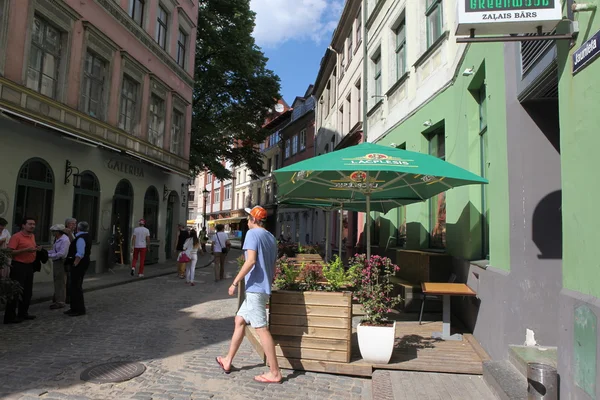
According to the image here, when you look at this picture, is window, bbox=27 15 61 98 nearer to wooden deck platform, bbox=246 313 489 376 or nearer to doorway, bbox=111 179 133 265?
doorway, bbox=111 179 133 265

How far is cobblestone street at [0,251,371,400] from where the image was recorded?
422 cm

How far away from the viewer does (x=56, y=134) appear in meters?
11.8

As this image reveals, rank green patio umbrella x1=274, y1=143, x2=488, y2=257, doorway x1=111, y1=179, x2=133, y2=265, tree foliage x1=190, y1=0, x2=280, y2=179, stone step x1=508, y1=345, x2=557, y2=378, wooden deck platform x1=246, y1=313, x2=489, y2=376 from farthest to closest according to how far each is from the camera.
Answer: tree foliage x1=190, y1=0, x2=280, y2=179 < doorway x1=111, y1=179, x2=133, y2=265 < green patio umbrella x1=274, y1=143, x2=488, y2=257 < wooden deck platform x1=246, y1=313, x2=489, y2=376 < stone step x1=508, y1=345, x2=557, y2=378

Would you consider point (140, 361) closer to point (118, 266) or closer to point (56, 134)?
point (56, 134)

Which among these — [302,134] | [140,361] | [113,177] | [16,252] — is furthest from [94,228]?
[302,134]

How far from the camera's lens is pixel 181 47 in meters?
20.4

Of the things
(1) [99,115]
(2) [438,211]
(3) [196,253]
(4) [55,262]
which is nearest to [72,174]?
(1) [99,115]

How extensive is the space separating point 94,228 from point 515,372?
42.8 ft

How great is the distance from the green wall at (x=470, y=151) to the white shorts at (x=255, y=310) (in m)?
2.66

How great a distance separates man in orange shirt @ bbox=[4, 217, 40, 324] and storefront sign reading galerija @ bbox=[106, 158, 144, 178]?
8271 millimetres

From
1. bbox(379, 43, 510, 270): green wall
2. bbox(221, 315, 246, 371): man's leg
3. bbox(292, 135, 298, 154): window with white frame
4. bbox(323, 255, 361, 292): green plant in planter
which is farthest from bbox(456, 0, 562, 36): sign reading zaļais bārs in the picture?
bbox(292, 135, 298, 154): window with white frame

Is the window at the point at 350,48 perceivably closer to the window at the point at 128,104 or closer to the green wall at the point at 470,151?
the window at the point at 128,104

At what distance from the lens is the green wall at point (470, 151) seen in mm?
5145

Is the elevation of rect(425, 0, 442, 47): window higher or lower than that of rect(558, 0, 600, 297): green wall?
higher
